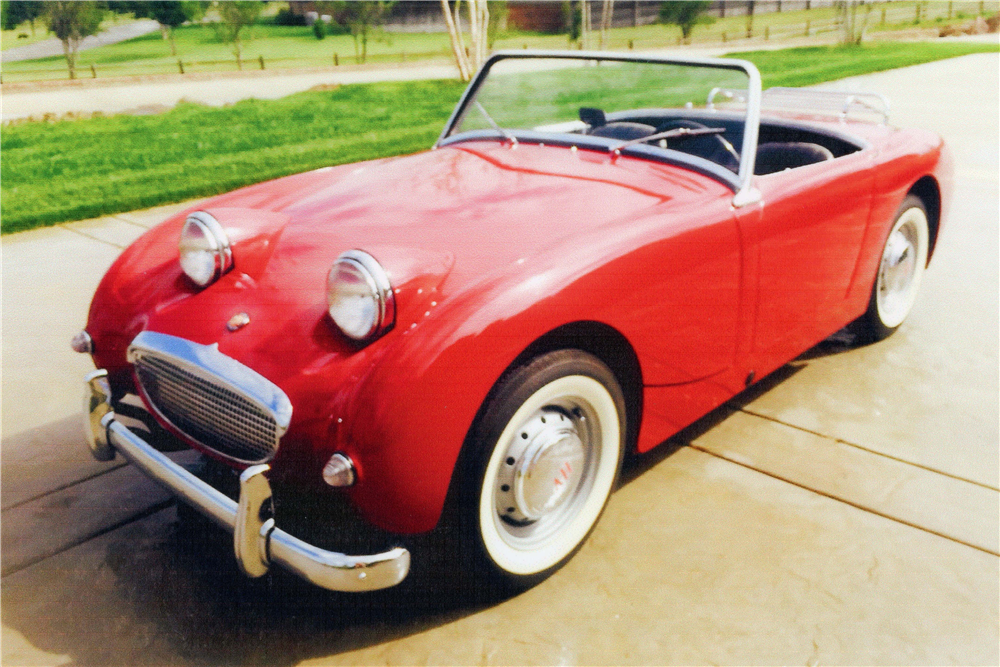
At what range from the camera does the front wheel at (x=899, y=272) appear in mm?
3520

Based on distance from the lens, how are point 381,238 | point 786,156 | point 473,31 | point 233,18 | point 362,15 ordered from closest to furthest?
1. point 381,238
2. point 786,156
3. point 473,31
4. point 233,18
5. point 362,15

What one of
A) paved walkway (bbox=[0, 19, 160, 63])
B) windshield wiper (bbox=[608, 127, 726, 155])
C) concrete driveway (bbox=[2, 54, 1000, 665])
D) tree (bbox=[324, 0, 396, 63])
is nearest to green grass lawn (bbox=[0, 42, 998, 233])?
concrete driveway (bbox=[2, 54, 1000, 665])

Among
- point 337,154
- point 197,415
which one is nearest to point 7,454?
point 197,415

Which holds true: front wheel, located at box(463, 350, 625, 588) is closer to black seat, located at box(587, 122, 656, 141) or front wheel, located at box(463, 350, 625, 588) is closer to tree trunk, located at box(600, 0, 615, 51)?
black seat, located at box(587, 122, 656, 141)

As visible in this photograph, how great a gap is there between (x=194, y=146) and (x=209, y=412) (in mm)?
7353

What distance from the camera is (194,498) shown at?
6.36ft

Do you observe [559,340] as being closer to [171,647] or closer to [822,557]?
[822,557]

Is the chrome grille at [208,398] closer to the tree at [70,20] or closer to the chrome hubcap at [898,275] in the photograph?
the chrome hubcap at [898,275]

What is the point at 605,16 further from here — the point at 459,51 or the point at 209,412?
the point at 209,412

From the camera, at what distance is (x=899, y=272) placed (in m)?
3.70

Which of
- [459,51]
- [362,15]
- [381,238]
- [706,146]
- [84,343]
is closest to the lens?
[381,238]

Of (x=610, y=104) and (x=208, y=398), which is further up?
(x=610, y=104)

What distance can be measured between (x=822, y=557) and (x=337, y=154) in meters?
6.52

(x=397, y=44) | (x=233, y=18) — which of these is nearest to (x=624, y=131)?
(x=233, y=18)
